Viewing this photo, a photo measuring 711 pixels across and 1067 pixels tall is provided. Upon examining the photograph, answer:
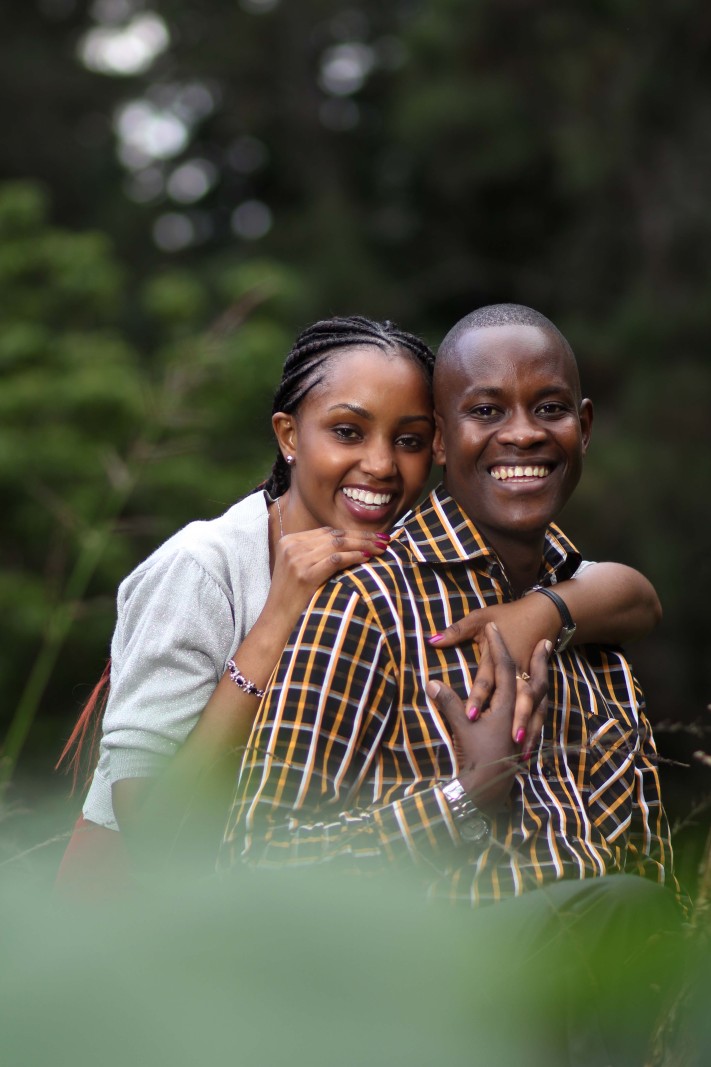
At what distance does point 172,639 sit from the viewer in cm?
202

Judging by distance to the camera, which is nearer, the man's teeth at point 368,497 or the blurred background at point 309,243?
the man's teeth at point 368,497

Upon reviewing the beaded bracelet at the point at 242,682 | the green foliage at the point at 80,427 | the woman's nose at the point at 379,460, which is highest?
the green foliage at the point at 80,427

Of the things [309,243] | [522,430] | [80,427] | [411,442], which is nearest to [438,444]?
[411,442]

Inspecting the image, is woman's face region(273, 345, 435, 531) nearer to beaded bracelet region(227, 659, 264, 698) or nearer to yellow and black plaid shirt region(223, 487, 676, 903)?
yellow and black plaid shirt region(223, 487, 676, 903)

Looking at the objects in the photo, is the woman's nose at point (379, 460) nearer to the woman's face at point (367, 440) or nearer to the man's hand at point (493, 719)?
the woman's face at point (367, 440)

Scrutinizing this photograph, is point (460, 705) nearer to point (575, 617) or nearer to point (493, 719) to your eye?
point (493, 719)

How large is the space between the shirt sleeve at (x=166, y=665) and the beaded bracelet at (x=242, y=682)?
0.30 feet

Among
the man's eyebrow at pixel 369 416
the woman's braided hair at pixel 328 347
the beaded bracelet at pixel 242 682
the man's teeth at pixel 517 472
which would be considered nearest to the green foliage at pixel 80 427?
the woman's braided hair at pixel 328 347

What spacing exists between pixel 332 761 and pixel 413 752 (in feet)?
0.45

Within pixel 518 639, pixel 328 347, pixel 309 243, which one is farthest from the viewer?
pixel 309 243

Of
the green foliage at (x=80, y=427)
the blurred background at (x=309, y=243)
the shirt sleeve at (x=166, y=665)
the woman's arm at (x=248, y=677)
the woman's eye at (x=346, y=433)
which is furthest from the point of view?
the blurred background at (x=309, y=243)

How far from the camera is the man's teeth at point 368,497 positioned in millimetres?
2102

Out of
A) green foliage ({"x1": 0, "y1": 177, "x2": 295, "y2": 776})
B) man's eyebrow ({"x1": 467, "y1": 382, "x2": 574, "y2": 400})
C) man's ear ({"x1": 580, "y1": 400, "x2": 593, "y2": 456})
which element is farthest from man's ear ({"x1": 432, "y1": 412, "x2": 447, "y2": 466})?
green foliage ({"x1": 0, "y1": 177, "x2": 295, "y2": 776})

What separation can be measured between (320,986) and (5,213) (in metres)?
7.22
